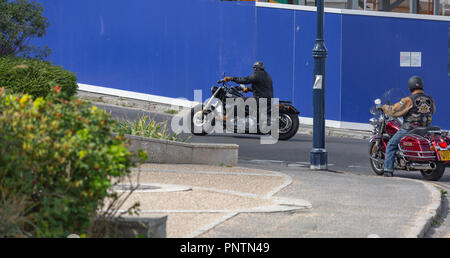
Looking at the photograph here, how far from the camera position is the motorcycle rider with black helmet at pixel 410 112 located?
12961 mm

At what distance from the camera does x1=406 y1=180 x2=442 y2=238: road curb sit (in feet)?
25.6

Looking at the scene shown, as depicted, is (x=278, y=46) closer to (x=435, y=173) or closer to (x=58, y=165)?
(x=435, y=173)

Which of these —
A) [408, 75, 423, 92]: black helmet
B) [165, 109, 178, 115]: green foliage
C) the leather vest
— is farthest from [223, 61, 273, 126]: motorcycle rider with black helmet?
[165, 109, 178, 115]: green foliage

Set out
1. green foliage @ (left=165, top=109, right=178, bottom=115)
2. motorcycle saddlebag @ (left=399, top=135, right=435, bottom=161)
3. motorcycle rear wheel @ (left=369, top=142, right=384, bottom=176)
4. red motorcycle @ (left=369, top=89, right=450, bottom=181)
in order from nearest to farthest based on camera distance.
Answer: red motorcycle @ (left=369, top=89, right=450, bottom=181) < motorcycle saddlebag @ (left=399, top=135, right=435, bottom=161) < motorcycle rear wheel @ (left=369, top=142, right=384, bottom=176) < green foliage @ (left=165, top=109, right=178, bottom=115)

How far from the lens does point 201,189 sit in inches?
403

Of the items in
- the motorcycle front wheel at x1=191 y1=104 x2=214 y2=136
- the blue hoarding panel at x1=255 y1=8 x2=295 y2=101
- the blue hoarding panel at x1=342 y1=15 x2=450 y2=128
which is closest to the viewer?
the motorcycle front wheel at x1=191 y1=104 x2=214 y2=136

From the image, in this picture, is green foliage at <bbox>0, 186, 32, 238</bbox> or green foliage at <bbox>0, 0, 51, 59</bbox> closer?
green foliage at <bbox>0, 186, 32, 238</bbox>

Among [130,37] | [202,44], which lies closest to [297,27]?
[202,44]

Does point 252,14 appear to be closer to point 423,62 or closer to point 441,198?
point 423,62

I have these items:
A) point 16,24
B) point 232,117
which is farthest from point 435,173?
point 16,24

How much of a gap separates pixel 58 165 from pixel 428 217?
436 centimetres

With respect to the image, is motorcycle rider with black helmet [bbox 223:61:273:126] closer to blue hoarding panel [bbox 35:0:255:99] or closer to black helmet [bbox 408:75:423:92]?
black helmet [bbox 408:75:423:92]

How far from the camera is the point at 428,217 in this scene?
866cm

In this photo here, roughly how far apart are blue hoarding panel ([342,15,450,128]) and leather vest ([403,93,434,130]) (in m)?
8.55
